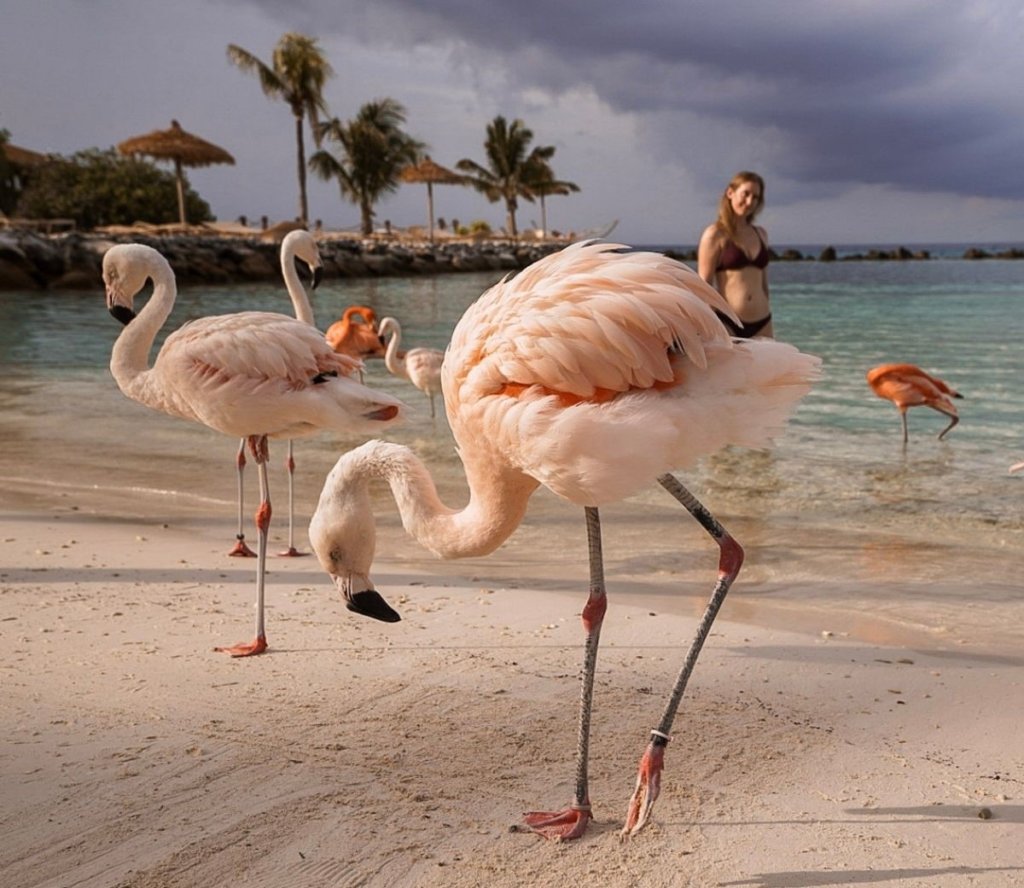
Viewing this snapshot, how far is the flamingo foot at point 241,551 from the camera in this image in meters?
6.02

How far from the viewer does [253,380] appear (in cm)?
514

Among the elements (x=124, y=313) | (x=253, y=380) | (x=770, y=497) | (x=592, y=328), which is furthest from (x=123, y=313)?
(x=770, y=497)

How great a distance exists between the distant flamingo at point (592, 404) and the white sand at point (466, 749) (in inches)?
12.1

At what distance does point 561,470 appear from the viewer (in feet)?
9.57

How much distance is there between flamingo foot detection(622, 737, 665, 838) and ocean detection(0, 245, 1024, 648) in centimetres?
212

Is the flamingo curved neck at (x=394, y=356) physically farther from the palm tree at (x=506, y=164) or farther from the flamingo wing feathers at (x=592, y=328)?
the palm tree at (x=506, y=164)

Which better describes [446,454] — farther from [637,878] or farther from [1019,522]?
[637,878]

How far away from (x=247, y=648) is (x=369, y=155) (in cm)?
5593

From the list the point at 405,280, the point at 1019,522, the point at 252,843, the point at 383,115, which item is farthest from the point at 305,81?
the point at 252,843

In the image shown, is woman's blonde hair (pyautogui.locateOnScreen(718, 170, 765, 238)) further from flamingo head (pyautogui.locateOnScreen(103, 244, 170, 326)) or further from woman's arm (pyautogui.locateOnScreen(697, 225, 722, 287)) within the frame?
flamingo head (pyautogui.locateOnScreen(103, 244, 170, 326))

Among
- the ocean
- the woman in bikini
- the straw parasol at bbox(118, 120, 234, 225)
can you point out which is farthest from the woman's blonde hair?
the straw parasol at bbox(118, 120, 234, 225)

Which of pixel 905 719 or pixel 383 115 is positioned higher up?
pixel 383 115

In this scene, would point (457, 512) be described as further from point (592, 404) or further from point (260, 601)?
point (260, 601)

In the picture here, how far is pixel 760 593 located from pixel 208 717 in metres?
3.02
